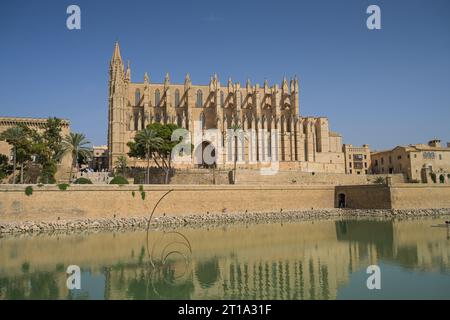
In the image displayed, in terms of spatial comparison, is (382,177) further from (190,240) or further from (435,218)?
(190,240)

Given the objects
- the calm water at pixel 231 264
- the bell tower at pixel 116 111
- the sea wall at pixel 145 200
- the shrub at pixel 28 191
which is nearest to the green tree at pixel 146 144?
the bell tower at pixel 116 111

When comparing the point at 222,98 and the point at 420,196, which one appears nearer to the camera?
the point at 420,196

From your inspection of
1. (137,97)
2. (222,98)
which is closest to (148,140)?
(137,97)

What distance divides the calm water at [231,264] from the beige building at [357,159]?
31.0 meters

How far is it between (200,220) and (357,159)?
3415 cm

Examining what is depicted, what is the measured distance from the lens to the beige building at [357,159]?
54247mm

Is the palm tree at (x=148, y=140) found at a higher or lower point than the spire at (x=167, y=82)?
lower

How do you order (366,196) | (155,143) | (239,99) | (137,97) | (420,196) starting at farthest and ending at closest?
(239,99) < (137,97) < (155,143) < (366,196) < (420,196)

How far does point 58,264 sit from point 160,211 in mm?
12586

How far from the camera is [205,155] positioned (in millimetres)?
45781

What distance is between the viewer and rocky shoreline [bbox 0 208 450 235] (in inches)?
911

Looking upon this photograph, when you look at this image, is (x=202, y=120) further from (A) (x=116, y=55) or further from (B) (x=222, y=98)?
(A) (x=116, y=55)

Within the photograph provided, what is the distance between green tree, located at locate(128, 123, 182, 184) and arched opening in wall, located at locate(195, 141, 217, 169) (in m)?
6.22

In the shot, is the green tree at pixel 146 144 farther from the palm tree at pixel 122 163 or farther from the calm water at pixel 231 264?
the calm water at pixel 231 264
